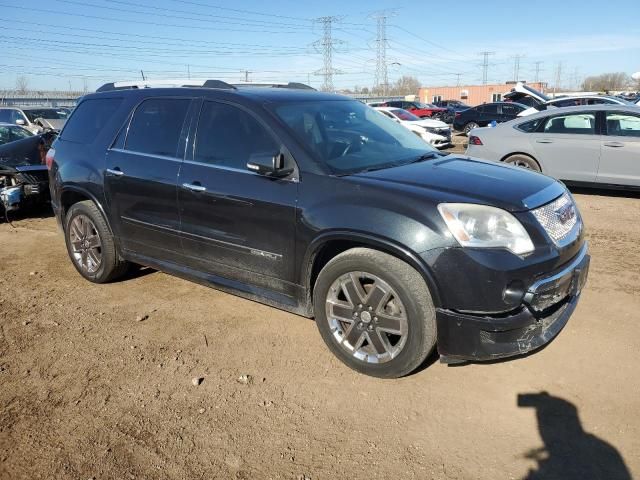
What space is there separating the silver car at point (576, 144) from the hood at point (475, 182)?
4582 millimetres

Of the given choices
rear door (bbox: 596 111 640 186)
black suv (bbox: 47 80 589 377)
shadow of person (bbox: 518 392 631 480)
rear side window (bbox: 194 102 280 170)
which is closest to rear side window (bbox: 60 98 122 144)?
black suv (bbox: 47 80 589 377)

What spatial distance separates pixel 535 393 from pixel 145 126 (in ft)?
11.8

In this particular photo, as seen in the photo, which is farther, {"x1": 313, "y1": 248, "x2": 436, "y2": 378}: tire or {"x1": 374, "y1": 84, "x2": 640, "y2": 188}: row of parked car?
{"x1": 374, "y1": 84, "x2": 640, "y2": 188}: row of parked car

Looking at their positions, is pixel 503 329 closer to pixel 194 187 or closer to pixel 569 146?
pixel 194 187

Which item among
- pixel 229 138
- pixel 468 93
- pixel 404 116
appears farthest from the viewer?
pixel 468 93

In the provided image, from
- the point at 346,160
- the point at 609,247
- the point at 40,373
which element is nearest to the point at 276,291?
the point at 346,160

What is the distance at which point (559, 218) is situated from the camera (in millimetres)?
3260

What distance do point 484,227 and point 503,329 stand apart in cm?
57

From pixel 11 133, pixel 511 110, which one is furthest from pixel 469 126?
pixel 11 133

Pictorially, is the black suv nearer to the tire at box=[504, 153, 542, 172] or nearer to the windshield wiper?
the windshield wiper

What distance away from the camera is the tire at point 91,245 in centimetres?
484

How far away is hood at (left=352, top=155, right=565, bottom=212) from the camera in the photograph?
303 cm

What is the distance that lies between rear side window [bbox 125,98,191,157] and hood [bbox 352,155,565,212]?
1662 millimetres

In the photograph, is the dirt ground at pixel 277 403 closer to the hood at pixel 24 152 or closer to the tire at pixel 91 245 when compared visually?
the tire at pixel 91 245
